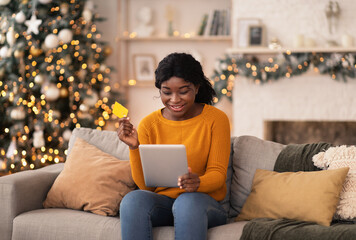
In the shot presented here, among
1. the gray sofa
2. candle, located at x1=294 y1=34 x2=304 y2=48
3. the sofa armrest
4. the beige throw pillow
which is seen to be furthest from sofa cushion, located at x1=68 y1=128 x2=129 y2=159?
candle, located at x1=294 y1=34 x2=304 y2=48

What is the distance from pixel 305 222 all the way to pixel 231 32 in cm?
320

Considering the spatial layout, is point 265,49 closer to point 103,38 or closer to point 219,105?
point 219,105

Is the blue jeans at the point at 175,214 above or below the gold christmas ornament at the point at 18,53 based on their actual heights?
below

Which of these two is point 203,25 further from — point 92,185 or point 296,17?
point 92,185

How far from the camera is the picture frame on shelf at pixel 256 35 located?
4.66m

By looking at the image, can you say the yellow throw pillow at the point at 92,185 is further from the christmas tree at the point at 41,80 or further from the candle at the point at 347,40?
the candle at the point at 347,40

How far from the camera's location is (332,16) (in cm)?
455

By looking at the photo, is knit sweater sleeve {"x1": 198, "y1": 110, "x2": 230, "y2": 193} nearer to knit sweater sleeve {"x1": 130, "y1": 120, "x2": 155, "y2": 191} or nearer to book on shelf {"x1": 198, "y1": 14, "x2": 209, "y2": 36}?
knit sweater sleeve {"x1": 130, "y1": 120, "x2": 155, "y2": 191}

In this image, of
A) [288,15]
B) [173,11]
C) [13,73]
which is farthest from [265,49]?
[13,73]

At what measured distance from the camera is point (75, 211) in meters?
2.33

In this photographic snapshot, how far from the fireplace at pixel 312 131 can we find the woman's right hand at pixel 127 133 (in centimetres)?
282

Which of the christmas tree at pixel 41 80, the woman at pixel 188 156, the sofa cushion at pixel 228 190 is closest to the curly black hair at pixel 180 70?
the woman at pixel 188 156

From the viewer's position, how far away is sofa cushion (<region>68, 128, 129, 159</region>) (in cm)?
262

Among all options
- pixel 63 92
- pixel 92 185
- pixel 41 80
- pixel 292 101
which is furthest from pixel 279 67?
pixel 92 185
